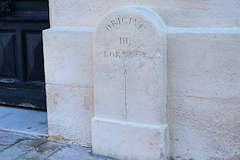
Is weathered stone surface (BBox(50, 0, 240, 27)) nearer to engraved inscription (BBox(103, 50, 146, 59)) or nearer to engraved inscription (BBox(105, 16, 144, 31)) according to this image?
engraved inscription (BBox(105, 16, 144, 31))

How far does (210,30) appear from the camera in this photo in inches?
116

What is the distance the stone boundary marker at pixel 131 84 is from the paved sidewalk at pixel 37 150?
34 centimetres

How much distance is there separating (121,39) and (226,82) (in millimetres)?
1083

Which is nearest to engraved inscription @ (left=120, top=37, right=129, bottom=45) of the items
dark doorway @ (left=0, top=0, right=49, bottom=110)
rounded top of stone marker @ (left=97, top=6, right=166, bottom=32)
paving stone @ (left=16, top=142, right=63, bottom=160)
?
rounded top of stone marker @ (left=97, top=6, right=166, bottom=32)

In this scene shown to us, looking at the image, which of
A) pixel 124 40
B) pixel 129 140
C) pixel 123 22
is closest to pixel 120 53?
pixel 124 40

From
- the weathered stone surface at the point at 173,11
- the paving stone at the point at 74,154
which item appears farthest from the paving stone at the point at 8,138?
the weathered stone surface at the point at 173,11

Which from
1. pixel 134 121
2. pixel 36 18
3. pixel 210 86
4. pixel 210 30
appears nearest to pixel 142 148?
pixel 134 121

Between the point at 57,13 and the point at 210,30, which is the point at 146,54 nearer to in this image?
the point at 210,30

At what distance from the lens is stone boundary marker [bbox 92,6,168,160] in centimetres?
306

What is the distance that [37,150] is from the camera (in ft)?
11.9

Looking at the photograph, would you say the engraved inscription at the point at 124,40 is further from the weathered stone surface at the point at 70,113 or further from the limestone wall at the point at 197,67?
the weathered stone surface at the point at 70,113

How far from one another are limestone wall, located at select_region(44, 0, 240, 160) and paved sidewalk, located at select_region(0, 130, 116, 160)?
55 centimetres

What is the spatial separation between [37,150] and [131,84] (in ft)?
4.48

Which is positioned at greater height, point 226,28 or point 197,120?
point 226,28
